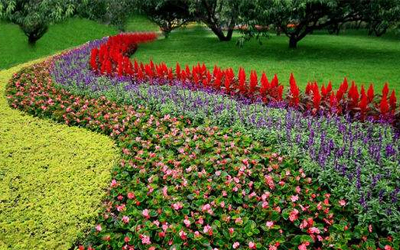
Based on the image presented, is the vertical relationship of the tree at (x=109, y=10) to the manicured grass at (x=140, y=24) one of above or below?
above

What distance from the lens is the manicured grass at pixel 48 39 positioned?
577 inches

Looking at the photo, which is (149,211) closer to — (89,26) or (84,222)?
(84,222)

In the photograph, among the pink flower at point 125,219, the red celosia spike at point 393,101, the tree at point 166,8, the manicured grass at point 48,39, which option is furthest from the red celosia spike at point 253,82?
the tree at point 166,8

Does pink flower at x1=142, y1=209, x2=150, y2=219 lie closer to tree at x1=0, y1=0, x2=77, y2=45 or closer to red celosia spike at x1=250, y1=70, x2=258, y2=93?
red celosia spike at x1=250, y1=70, x2=258, y2=93

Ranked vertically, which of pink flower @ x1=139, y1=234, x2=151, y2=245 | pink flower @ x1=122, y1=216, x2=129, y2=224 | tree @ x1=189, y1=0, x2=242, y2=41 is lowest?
pink flower @ x1=139, y1=234, x2=151, y2=245

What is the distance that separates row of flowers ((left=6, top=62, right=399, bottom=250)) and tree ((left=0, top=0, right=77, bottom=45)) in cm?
1319

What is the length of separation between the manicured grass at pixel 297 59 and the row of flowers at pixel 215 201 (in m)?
4.39

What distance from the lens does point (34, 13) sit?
1647 cm

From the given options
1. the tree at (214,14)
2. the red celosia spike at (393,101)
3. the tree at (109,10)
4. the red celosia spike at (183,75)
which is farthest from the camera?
the tree at (109,10)

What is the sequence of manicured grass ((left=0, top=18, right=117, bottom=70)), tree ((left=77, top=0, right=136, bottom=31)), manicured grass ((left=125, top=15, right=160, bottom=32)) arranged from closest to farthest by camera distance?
manicured grass ((left=0, top=18, right=117, bottom=70)) < tree ((left=77, top=0, right=136, bottom=31)) < manicured grass ((left=125, top=15, right=160, bottom=32))

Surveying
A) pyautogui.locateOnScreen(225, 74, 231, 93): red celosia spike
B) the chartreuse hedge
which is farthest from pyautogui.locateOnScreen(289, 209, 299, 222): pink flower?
pyautogui.locateOnScreen(225, 74, 231, 93): red celosia spike

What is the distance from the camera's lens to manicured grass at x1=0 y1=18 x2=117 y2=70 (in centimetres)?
1465

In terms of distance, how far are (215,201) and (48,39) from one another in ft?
53.1

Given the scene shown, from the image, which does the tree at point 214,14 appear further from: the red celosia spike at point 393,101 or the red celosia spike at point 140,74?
the red celosia spike at point 393,101
